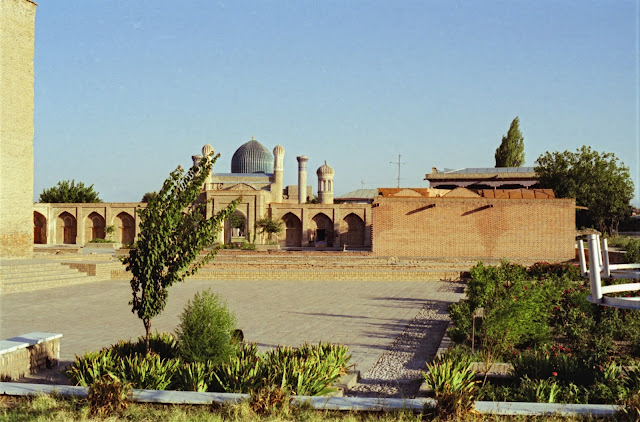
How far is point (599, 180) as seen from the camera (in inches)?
1404

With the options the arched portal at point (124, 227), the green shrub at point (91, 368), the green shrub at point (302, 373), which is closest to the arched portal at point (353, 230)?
the arched portal at point (124, 227)

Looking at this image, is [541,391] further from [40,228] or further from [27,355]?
[40,228]

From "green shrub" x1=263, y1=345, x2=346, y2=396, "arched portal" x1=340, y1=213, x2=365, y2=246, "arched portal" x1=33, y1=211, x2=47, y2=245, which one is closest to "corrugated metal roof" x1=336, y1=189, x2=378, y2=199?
"arched portal" x1=340, y1=213, x2=365, y2=246

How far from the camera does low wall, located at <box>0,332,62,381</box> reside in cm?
601

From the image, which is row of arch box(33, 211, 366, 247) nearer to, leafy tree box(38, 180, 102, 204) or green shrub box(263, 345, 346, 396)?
leafy tree box(38, 180, 102, 204)

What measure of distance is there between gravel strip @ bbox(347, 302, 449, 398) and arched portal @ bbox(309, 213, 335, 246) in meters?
31.3

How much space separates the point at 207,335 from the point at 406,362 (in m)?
2.74

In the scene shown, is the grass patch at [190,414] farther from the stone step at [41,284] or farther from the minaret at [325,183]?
the minaret at [325,183]

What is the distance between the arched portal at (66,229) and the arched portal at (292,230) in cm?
1562

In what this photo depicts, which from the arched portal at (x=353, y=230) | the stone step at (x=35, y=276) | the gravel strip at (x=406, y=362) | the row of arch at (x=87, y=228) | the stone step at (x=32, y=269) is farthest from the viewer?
the row of arch at (x=87, y=228)

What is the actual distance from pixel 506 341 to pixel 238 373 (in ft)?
11.2

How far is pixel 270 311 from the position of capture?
37.7 ft

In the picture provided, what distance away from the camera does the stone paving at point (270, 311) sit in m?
8.67

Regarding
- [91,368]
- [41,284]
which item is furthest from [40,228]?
[91,368]
